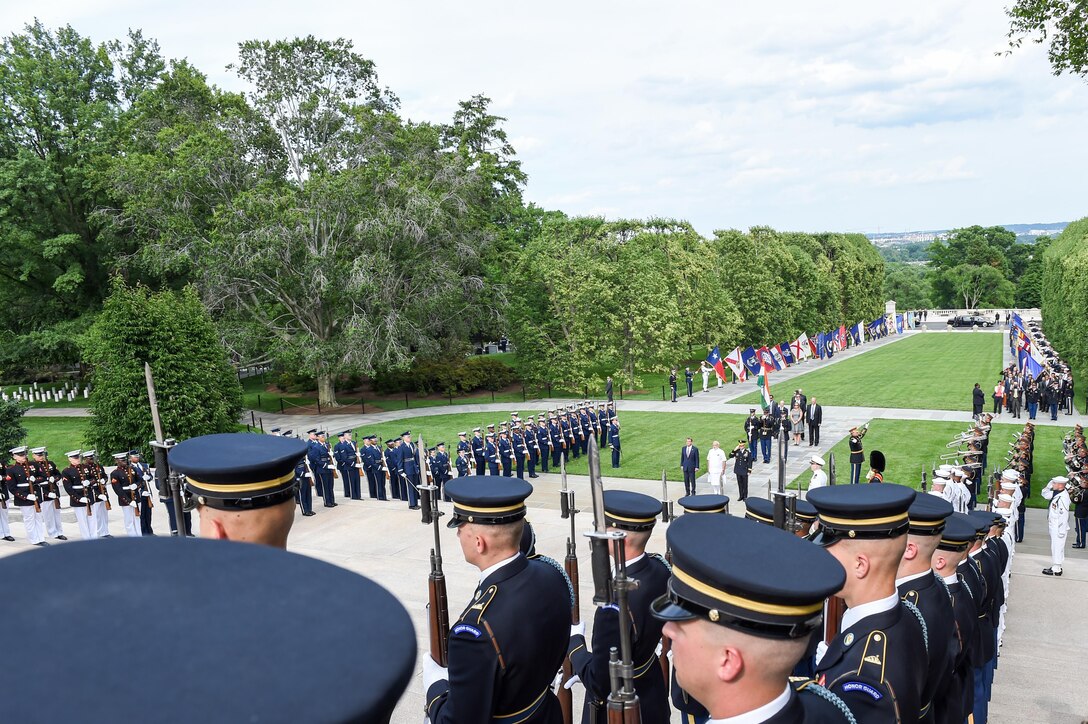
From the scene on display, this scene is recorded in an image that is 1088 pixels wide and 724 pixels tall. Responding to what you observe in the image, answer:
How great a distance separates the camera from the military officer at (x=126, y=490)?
14.8 meters

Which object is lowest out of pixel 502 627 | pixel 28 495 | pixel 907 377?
pixel 907 377

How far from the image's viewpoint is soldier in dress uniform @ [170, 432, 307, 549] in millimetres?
2922

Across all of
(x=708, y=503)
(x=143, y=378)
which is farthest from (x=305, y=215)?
(x=708, y=503)

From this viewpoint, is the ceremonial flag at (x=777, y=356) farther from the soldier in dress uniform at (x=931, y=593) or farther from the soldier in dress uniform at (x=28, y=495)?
the soldier in dress uniform at (x=931, y=593)

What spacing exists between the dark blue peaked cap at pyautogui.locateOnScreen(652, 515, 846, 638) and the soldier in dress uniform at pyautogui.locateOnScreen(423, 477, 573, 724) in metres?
1.42

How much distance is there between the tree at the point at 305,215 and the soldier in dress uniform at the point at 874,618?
85.6 ft

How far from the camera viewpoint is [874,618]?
351 cm

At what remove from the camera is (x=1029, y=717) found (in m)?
7.40

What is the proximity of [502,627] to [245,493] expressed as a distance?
1.57m

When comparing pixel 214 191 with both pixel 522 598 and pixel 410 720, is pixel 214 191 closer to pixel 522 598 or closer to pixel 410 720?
pixel 410 720

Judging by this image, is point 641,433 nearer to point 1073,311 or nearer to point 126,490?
point 126,490

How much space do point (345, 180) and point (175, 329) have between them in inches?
387

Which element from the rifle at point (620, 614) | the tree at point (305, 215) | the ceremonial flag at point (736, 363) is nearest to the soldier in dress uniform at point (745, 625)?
the rifle at point (620, 614)

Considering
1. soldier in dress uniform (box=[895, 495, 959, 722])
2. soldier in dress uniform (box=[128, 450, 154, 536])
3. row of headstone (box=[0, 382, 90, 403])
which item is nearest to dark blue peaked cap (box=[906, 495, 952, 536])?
soldier in dress uniform (box=[895, 495, 959, 722])
